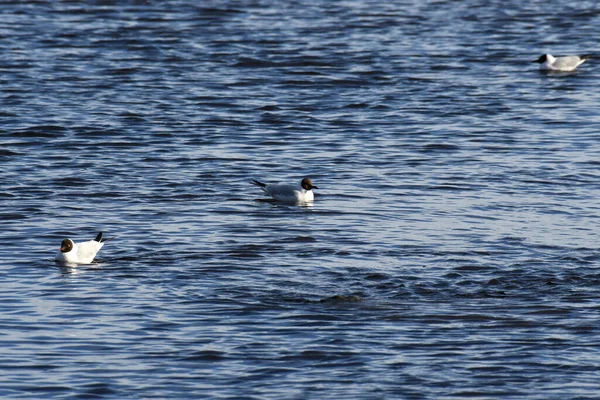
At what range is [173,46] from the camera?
101ft

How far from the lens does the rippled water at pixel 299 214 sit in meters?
11.1

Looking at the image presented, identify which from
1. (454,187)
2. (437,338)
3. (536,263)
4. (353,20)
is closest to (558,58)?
(353,20)

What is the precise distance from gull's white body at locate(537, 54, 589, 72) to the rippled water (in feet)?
1.64

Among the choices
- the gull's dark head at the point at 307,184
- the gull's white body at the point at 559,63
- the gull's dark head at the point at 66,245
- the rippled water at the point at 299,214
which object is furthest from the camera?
the gull's white body at the point at 559,63

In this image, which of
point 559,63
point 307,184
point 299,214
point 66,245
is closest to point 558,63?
point 559,63

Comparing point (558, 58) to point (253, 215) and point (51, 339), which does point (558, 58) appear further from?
point (51, 339)

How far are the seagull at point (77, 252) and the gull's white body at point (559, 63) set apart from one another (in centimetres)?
1583

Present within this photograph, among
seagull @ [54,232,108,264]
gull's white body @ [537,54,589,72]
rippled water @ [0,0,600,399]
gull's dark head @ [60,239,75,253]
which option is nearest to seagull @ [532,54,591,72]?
gull's white body @ [537,54,589,72]

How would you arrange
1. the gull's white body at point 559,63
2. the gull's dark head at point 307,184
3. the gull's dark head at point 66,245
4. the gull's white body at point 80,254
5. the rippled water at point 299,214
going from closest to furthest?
1. the rippled water at point 299,214
2. the gull's white body at point 80,254
3. the gull's dark head at point 66,245
4. the gull's dark head at point 307,184
5. the gull's white body at point 559,63

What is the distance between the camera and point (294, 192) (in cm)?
1747

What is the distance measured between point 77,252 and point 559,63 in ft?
53.2

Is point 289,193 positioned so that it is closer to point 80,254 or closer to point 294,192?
point 294,192

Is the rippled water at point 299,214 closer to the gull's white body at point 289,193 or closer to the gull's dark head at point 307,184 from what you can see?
the gull's white body at point 289,193

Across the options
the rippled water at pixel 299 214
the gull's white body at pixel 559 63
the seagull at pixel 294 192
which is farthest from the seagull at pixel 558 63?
the seagull at pixel 294 192
